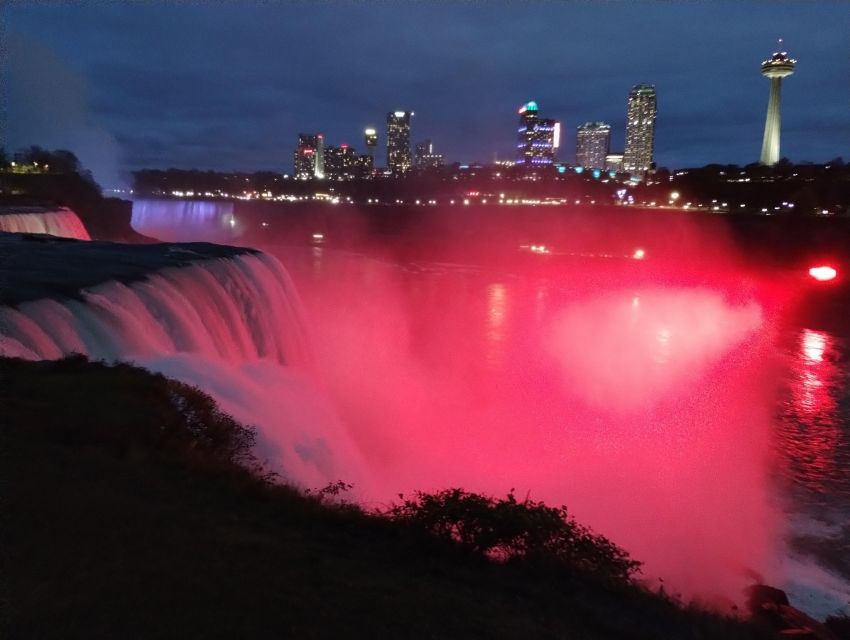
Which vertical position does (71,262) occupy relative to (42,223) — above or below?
below

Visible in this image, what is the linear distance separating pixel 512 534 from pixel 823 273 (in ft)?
150

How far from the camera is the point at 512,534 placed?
4.93 m

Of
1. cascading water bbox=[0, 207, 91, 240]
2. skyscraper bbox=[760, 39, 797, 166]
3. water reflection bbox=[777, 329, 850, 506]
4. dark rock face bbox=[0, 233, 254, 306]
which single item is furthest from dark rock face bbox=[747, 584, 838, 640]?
skyscraper bbox=[760, 39, 797, 166]

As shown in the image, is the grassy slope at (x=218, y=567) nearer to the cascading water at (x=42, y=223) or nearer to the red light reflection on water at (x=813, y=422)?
the red light reflection on water at (x=813, y=422)

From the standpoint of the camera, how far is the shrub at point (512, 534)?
4809 millimetres

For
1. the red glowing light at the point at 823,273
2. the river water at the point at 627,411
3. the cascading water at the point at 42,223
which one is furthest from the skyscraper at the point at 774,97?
the cascading water at the point at 42,223

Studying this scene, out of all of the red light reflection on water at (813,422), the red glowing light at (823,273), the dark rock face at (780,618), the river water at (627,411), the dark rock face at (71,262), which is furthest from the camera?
the red glowing light at (823,273)

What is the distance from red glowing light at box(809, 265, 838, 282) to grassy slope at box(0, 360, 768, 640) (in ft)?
144

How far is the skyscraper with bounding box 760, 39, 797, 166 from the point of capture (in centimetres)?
8312

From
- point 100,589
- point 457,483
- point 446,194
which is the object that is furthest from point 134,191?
point 100,589

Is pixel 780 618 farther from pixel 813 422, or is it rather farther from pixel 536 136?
pixel 536 136

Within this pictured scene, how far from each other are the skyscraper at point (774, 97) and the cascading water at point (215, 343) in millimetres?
87560

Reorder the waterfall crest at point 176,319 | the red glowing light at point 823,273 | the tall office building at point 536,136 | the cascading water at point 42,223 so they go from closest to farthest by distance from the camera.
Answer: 1. the waterfall crest at point 176,319
2. the cascading water at point 42,223
3. the red glowing light at point 823,273
4. the tall office building at point 536,136

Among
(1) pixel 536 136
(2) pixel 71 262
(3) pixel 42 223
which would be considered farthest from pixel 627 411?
(1) pixel 536 136
